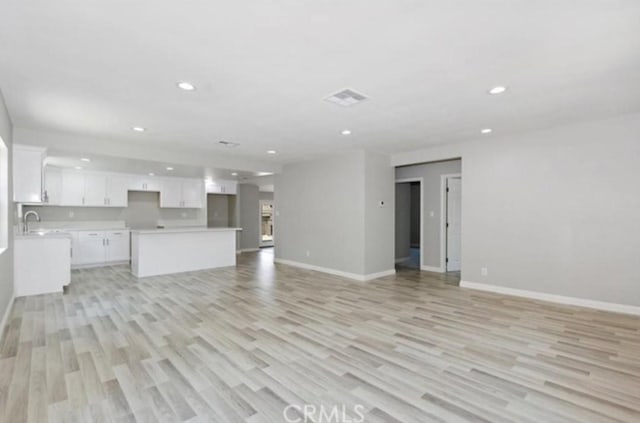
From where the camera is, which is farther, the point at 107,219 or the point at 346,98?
the point at 107,219

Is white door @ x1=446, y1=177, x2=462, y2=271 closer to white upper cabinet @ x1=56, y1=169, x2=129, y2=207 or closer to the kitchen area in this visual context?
the kitchen area

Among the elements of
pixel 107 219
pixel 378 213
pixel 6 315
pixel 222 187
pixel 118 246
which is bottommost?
pixel 6 315

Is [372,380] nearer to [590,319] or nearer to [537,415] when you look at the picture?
[537,415]

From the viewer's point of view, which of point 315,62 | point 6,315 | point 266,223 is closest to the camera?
point 315,62

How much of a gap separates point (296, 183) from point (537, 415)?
611cm

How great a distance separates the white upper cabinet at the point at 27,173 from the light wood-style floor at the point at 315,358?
1.53 meters

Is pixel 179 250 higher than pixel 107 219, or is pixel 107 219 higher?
pixel 107 219

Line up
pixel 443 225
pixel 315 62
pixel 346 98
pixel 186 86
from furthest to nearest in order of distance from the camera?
1. pixel 443 225
2. pixel 346 98
3. pixel 186 86
4. pixel 315 62

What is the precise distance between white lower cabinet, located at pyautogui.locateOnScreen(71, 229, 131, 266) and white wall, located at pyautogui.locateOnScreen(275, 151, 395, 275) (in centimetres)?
410

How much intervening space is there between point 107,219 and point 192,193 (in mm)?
2156

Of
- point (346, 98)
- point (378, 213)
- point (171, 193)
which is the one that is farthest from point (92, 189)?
point (346, 98)

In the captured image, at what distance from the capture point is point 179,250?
263 inches

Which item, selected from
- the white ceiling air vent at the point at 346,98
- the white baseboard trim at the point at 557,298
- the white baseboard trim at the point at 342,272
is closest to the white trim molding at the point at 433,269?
the white baseboard trim at the point at 342,272

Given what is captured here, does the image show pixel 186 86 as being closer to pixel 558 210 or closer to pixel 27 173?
pixel 27 173
